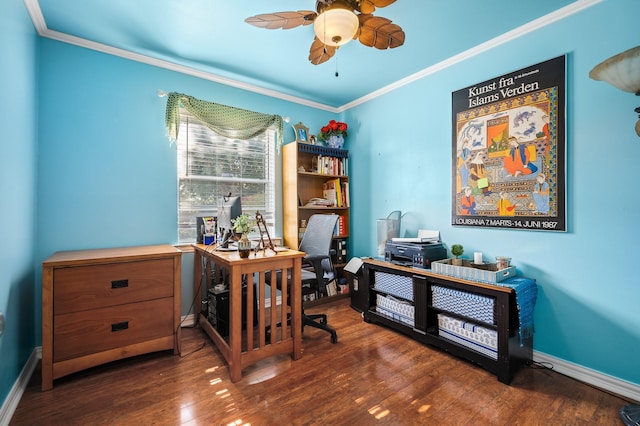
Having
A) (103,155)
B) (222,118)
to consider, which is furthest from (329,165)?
(103,155)

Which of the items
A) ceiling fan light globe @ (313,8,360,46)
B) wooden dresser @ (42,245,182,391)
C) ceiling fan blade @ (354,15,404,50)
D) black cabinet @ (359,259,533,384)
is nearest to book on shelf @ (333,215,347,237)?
black cabinet @ (359,259,533,384)

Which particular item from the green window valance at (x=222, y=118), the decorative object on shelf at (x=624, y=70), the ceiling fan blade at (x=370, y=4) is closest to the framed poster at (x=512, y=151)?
the decorative object on shelf at (x=624, y=70)

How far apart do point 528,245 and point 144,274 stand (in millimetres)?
2879

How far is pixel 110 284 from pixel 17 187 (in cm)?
79

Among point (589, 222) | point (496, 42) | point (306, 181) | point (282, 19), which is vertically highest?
point (496, 42)

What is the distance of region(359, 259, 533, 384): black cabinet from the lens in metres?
1.87

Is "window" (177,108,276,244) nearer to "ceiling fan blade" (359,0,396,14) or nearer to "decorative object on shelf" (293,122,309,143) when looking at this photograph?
"decorative object on shelf" (293,122,309,143)

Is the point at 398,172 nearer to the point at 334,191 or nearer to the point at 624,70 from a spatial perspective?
the point at 334,191

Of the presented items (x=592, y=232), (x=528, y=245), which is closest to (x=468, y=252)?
(x=528, y=245)

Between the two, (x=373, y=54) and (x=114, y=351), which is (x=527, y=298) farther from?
(x=114, y=351)

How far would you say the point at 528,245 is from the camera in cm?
215

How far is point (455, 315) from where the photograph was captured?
216 cm

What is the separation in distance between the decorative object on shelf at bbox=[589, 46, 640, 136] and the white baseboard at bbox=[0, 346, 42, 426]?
11.7 feet

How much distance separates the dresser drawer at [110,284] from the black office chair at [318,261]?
0.83 m
